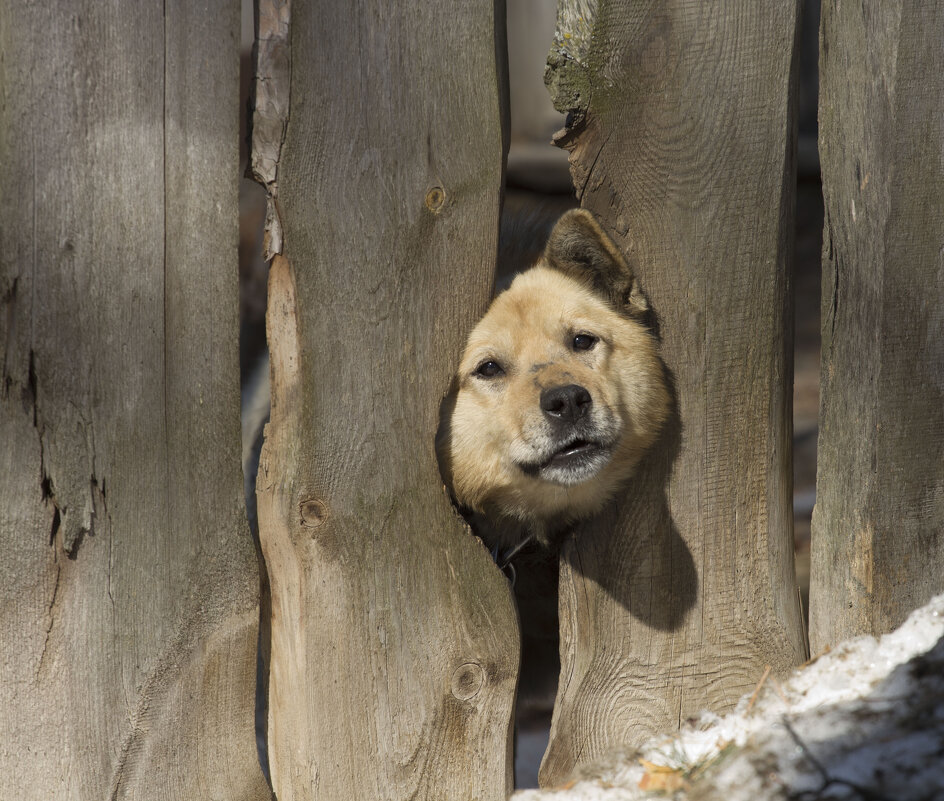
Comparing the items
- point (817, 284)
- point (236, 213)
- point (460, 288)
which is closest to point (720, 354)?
point (460, 288)

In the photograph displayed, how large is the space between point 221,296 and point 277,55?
1.86 feet

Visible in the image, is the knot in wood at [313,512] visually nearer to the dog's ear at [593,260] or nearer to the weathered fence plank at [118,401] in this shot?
the weathered fence plank at [118,401]

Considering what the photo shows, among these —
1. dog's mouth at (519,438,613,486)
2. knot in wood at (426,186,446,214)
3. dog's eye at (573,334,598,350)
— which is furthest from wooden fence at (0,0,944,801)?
dog's eye at (573,334,598,350)

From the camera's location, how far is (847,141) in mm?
2406

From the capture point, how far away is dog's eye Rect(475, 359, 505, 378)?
2.85 m

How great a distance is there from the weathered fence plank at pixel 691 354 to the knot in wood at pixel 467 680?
320 mm

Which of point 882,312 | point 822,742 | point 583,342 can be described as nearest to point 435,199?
point 583,342

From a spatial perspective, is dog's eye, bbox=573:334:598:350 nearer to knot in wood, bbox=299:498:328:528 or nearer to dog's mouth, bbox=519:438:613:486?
dog's mouth, bbox=519:438:613:486

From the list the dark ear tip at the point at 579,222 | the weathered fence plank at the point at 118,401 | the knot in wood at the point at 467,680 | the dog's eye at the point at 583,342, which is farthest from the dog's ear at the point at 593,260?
the knot in wood at the point at 467,680

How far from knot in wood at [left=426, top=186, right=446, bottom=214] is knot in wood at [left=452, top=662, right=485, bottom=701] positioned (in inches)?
46.7

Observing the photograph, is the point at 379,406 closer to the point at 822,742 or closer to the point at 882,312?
the point at 822,742

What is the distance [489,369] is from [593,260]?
1.54 ft

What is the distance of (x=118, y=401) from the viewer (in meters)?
2.10

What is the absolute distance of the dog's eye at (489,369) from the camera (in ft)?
9.34
